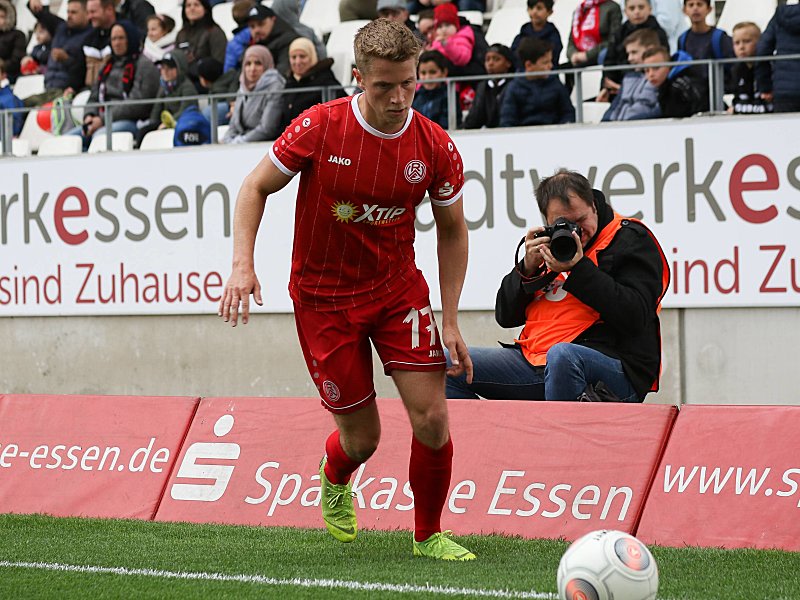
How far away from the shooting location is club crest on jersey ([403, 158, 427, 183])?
505 centimetres

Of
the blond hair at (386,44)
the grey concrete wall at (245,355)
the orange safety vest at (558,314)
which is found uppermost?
the blond hair at (386,44)

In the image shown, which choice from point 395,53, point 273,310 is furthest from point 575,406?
point 273,310

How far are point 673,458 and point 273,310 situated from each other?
20.8ft

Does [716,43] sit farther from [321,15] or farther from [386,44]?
[386,44]

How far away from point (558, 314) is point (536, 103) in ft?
14.6

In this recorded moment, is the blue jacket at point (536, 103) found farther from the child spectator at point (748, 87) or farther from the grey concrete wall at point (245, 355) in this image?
the grey concrete wall at point (245, 355)

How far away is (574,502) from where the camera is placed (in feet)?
19.7

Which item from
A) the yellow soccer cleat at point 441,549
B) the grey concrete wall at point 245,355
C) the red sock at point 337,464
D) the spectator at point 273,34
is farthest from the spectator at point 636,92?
the yellow soccer cleat at point 441,549

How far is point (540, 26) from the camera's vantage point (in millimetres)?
11852

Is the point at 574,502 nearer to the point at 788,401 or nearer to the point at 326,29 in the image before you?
the point at 788,401

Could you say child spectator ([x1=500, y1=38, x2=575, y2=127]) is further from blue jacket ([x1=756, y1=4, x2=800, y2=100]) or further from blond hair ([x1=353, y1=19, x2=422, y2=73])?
blond hair ([x1=353, y1=19, x2=422, y2=73])

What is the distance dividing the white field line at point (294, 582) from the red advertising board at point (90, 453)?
1.55 metres

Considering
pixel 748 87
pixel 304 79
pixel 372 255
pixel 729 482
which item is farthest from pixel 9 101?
pixel 729 482

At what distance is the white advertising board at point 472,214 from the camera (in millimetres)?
9961
